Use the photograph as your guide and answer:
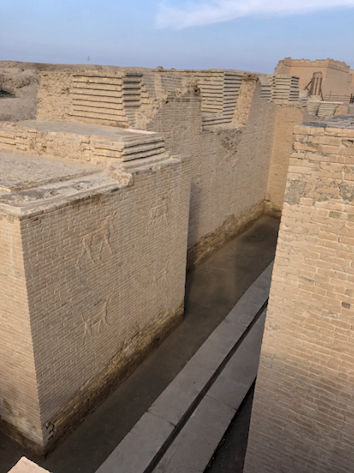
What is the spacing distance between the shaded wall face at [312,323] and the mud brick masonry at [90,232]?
4 cm

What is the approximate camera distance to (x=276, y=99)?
12.1m

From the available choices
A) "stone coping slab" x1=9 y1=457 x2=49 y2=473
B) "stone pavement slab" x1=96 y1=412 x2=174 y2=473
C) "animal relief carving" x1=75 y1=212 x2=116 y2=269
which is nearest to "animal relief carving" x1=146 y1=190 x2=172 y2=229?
"animal relief carving" x1=75 y1=212 x2=116 y2=269

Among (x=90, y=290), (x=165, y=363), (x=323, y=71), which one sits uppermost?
(x=323, y=71)

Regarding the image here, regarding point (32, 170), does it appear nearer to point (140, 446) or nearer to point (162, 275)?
point (162, 275)

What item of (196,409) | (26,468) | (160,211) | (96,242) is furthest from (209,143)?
(26,468)

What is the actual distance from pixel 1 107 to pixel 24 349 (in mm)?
15368

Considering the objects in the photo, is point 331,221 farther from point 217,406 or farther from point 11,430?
point 11,430

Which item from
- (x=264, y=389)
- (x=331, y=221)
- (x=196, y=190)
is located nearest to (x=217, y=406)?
(x=264, y=389)

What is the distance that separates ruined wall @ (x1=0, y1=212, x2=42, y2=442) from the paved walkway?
42cm

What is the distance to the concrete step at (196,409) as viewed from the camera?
4.39 meters

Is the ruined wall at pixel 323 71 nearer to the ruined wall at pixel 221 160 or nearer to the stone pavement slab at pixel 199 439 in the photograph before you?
the ruined wall at pixel 221 160

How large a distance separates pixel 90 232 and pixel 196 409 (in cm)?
280

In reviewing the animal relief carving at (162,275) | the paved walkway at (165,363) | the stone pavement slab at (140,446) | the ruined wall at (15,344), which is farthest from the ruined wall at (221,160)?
the stone pavement slab at (140,446)

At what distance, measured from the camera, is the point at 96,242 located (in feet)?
14.6
